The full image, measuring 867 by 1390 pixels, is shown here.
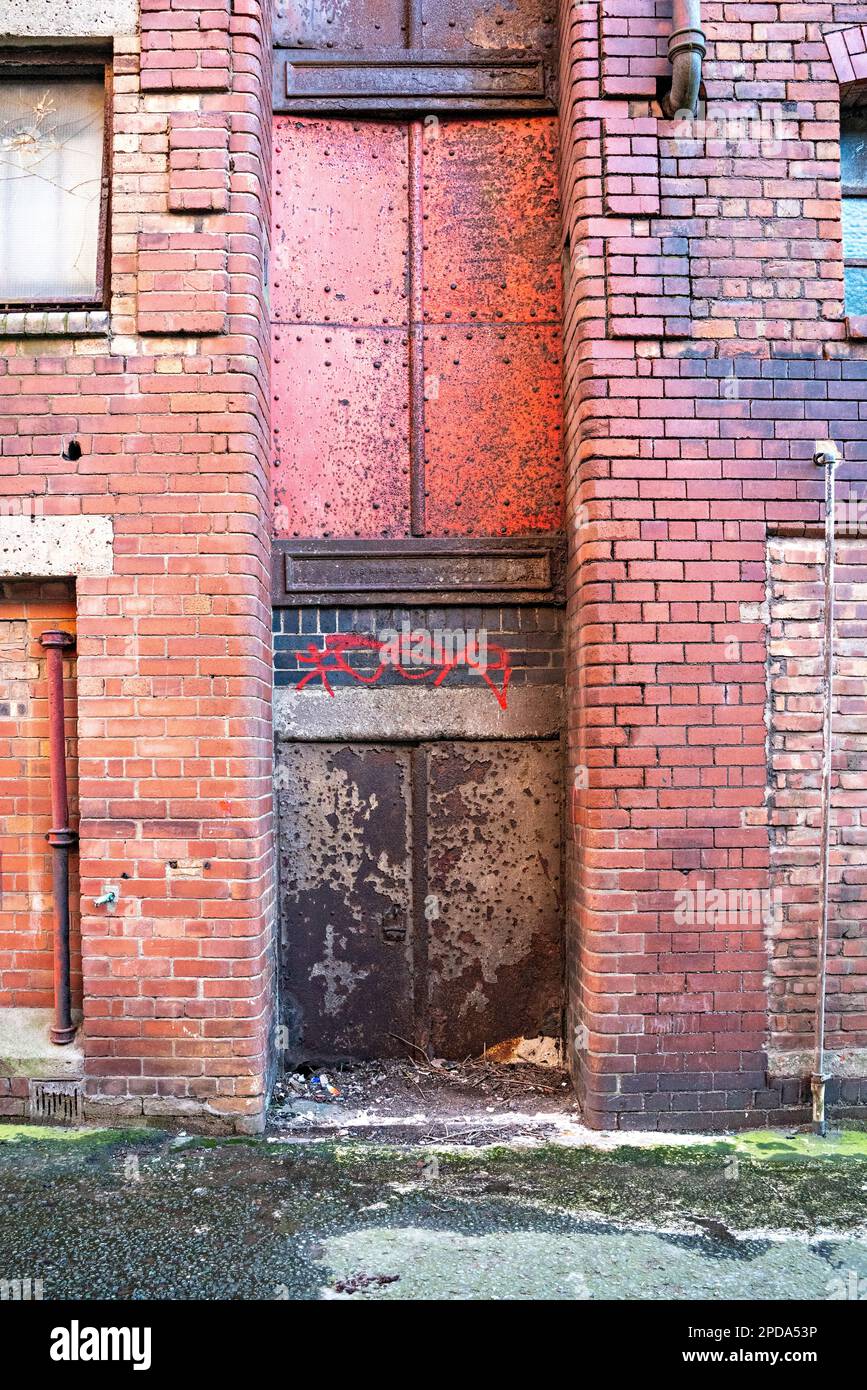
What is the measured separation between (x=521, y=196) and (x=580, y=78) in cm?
63

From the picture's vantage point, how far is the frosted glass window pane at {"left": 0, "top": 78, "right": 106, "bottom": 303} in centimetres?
363

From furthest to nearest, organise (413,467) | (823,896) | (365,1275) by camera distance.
Answer: (413,467) → (823,896) → (365,1275)

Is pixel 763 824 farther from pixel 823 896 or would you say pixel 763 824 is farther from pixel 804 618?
pixel 804 618

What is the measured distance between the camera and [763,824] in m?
3.45

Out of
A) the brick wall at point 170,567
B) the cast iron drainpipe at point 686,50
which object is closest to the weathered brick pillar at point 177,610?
the brick wall at point 170,567

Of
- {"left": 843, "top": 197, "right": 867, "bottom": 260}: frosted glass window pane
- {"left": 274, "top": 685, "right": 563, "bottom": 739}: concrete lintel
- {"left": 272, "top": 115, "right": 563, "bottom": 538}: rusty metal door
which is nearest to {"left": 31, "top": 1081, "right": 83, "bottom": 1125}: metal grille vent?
{"left": 274, "top": 685, "right": 563, "bottom": 739}: concrete lintel

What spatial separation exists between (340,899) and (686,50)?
3.71m

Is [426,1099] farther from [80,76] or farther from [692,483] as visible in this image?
[80,76]

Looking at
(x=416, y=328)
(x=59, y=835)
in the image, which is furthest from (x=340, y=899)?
(x=416, y=328)

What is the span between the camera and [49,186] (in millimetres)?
3650

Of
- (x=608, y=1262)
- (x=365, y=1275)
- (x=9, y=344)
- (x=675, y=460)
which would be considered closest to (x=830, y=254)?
(x=675, y=460)

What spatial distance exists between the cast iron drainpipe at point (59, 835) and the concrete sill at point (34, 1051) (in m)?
0.06

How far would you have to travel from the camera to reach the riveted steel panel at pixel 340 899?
13.1 feet

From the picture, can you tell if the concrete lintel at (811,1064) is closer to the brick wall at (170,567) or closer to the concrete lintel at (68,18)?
the brick wall at (170,567)
